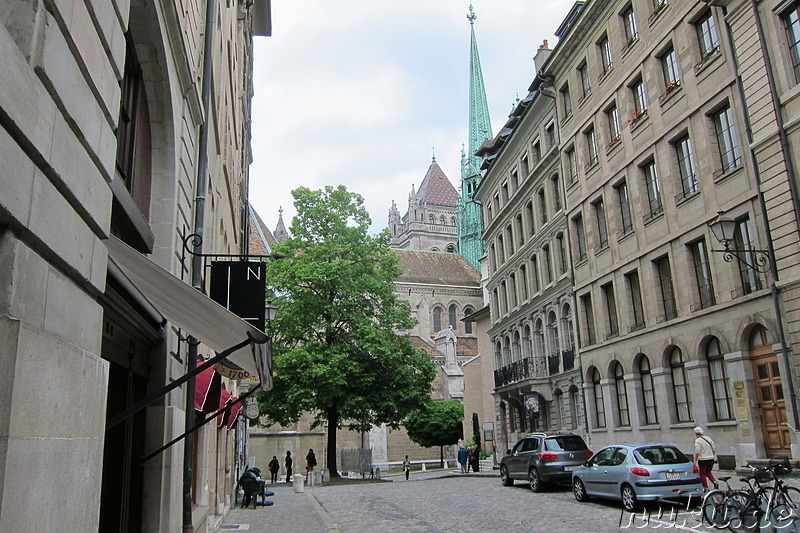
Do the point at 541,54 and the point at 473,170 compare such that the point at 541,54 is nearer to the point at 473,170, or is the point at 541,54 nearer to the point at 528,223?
the point at 528,223

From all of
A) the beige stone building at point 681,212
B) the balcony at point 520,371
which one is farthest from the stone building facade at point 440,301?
the beige stone building at point 681,212

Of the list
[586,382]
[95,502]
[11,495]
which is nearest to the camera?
[11,495]

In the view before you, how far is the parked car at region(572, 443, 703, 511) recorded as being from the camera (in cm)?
1393

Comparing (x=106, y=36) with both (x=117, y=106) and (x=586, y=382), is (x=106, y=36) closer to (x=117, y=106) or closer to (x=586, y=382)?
(x=117, y=106)

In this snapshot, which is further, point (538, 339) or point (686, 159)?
point (538, 339)

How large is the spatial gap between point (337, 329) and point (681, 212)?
18314 mm

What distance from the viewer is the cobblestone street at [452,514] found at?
13305 mm

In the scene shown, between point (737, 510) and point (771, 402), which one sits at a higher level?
point (771, 402)

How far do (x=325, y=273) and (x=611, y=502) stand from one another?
19.6m

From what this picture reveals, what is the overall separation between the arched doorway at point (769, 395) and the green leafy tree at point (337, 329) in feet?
58.1

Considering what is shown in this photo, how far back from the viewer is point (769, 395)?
1748 cm

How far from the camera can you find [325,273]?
33281 mm

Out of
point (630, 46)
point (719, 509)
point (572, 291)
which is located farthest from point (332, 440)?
point (719, 509)

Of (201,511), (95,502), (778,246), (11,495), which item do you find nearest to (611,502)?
(778,246)
